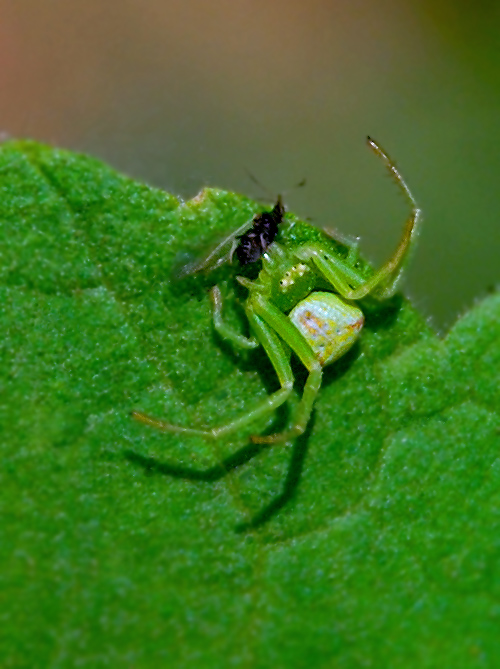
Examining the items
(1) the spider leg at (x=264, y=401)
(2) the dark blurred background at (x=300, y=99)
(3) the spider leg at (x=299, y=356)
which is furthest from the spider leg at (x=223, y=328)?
(2) the dark blurred background at (x=300, y=99)

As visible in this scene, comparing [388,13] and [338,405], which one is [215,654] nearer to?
[338,405]

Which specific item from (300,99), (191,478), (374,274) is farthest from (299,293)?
(300,99)

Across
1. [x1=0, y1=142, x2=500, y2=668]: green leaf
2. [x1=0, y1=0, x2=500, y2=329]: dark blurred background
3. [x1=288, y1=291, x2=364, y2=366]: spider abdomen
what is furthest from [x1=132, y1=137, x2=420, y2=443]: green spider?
[x1=0, y1=0, x2=500, y2=329]: dark blurred background

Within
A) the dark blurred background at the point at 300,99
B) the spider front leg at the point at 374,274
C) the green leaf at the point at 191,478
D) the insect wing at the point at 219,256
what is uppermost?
the dark blurred background at the point at 300,99

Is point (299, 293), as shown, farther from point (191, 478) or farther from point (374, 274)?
point (191, 478)

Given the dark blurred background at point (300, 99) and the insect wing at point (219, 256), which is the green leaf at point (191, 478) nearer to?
the insect wing at point (219, 256)

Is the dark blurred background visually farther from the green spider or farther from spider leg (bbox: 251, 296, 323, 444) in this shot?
spider leg (bbox: 251, 296, 323, 444)
